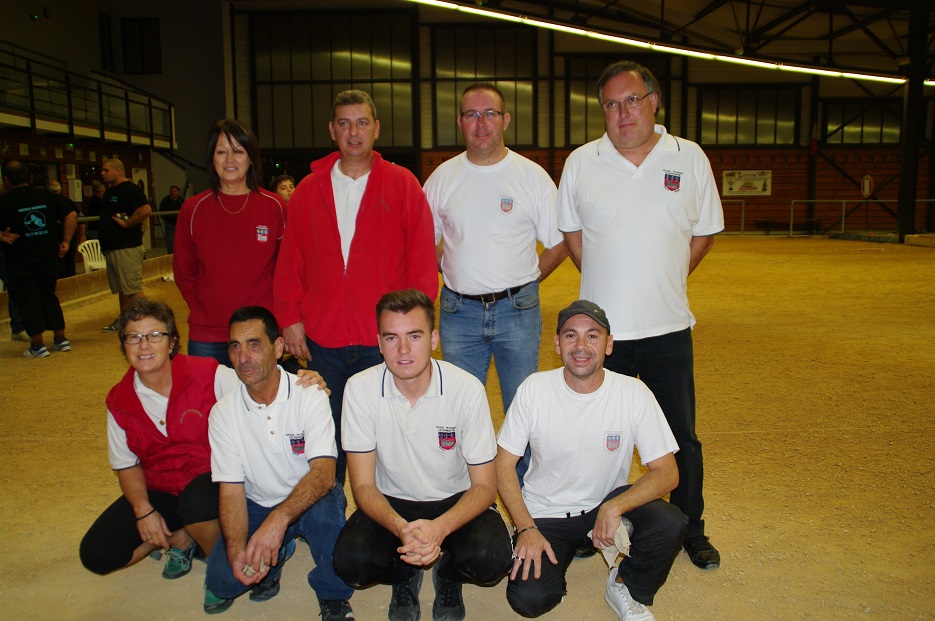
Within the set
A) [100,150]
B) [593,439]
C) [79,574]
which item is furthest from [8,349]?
[100,150]

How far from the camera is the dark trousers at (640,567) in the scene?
8.85ft

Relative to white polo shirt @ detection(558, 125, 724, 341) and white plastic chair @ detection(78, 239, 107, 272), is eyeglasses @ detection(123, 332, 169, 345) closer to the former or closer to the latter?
white polo shirt @ detection(558, 125, 724, 341)

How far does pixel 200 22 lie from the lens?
24.8 meters

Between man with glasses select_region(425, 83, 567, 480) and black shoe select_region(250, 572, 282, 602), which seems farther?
man with glasses select_region(425, 83, 567, 480)

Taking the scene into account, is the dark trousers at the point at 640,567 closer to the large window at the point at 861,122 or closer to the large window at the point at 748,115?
the large window at the point at 748,115

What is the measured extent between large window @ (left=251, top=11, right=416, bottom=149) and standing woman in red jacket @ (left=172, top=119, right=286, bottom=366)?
20.9 meters

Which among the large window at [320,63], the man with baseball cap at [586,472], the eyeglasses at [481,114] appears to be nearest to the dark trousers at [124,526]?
the man with baseball cap at [586,472]

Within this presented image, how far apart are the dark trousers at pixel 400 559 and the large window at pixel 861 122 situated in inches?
1030

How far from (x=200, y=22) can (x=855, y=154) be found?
74.5 feet

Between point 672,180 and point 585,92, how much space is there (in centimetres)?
2239

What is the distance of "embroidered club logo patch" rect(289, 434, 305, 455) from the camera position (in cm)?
297

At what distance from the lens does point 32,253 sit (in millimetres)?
7672

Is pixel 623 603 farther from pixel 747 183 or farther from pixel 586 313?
pixel 747 183

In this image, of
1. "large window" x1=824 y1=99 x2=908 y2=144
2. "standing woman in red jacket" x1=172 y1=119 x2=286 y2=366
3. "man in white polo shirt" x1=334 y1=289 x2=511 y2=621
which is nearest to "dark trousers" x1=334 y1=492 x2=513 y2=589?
"man in white polo shirt" x1=334 y1=289 x2=511 y2=621
